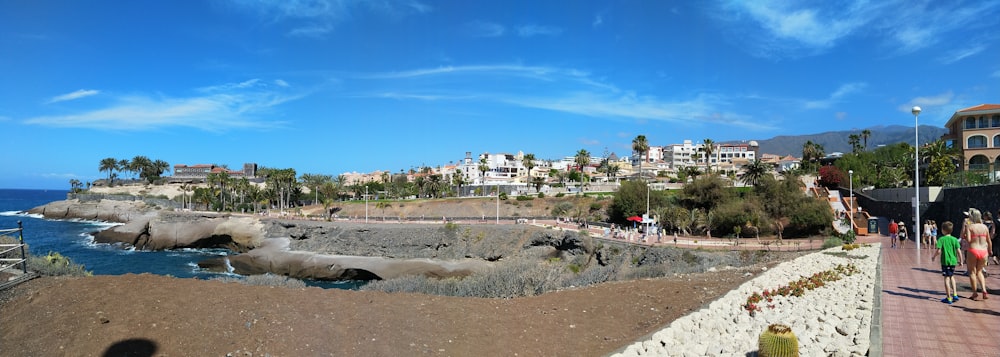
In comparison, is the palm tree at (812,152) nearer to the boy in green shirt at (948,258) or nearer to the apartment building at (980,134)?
the apartment building at (980,134)

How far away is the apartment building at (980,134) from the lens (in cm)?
4200

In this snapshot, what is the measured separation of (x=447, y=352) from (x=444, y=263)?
28.8m

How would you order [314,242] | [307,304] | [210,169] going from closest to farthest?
[307,304] → [314,242] → [210,169]

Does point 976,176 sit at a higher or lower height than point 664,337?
higher

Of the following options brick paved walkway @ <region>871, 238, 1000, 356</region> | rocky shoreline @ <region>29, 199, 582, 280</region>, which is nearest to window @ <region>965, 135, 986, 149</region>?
rocky shoreline @ <region>29, 199, 582, 280</region>

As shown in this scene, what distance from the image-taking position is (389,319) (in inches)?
437

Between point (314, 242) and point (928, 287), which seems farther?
point (314, 242)

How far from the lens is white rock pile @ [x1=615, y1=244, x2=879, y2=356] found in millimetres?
7996

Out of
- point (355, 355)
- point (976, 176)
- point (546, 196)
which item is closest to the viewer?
point (355, 355)

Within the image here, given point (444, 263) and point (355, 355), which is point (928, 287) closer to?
point (355, 355)

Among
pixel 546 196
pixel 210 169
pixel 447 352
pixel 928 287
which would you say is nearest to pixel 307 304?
pixel 447 352

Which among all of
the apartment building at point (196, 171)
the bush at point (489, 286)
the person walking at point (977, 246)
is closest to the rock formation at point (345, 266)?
the bush at point (489, 286)

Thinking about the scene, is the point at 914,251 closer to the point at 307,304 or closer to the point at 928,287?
the point at 928,287

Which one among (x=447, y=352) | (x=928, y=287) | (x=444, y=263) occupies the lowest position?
(x=444, y=263)
